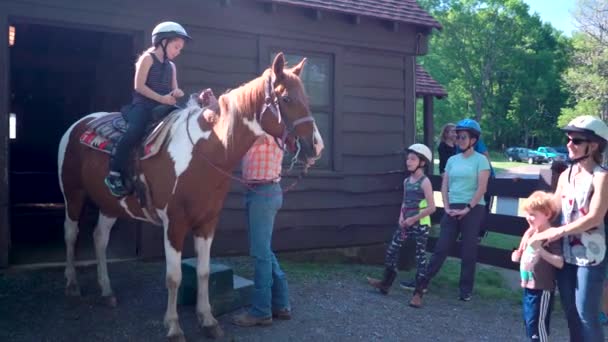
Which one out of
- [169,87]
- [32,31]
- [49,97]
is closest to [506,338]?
[169,87]

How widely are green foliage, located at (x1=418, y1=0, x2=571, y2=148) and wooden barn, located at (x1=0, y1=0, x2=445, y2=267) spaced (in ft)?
154

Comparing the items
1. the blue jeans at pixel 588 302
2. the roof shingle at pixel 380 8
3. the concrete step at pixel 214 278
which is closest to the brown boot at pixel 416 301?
the concrete step at pixel 214 278

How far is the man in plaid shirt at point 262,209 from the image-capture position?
486 cm

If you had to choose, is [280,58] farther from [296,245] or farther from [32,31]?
[32,31]

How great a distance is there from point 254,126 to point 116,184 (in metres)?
1.41

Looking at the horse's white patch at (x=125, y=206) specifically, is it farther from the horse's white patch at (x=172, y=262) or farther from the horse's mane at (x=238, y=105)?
the horse's mane at (x=238, y=105)

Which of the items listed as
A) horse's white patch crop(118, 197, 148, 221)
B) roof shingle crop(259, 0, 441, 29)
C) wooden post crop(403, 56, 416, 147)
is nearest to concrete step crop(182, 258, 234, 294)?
horse's white patch crop(118, 197, 148, 221)

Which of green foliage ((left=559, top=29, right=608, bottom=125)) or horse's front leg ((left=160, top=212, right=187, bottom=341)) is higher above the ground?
green foliage ((left=559, top=29, right=608, bottom=125))

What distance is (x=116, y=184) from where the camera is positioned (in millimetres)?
4934

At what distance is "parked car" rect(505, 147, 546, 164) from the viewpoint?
50156mm

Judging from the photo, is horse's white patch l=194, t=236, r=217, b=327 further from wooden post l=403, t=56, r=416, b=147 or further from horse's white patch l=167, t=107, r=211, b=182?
wooden post l=403, t=56, r=416, b=147

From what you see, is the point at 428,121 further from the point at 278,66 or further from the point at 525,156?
the point at 525,156

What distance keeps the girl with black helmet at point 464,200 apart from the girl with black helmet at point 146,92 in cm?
335

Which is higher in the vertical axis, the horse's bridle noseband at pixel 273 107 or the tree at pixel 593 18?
the tree at pixel 593 18
